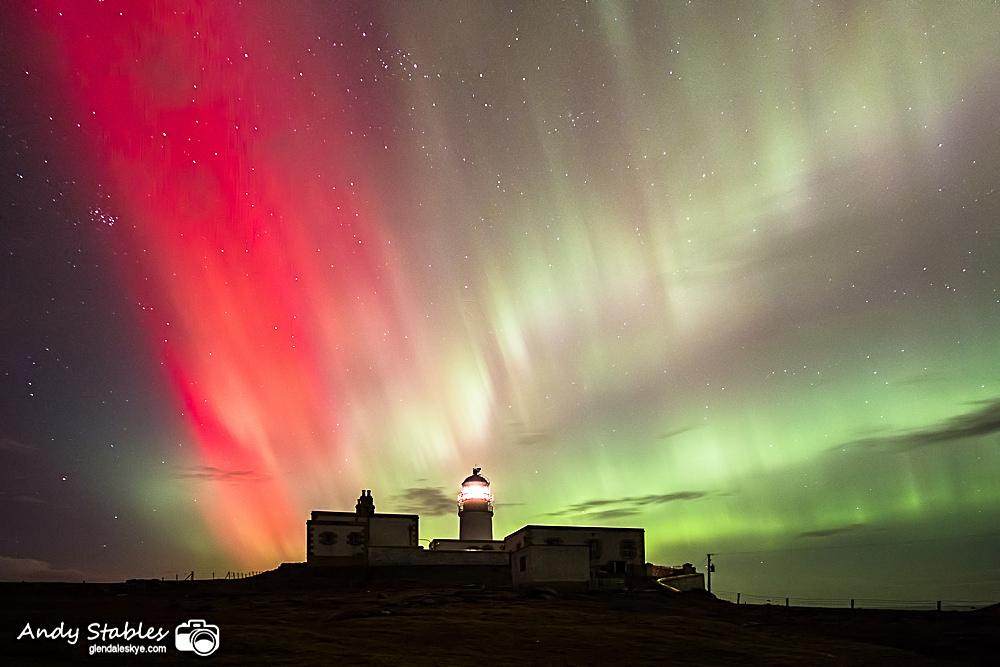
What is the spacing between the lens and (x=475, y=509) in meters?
56.2

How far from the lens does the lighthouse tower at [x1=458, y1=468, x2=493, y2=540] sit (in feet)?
181

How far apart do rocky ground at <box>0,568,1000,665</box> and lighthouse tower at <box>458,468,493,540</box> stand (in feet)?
74.7

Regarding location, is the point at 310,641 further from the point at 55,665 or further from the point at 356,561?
the point at 356,561

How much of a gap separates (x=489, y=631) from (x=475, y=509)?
38215 millimetres

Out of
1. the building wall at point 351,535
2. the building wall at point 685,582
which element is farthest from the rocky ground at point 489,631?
the building wall at point 351,535

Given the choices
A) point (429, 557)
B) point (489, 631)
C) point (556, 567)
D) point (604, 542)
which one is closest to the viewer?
point (489, 631)

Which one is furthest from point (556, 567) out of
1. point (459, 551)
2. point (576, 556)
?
point (459, 551)

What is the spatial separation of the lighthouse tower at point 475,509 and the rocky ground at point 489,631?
22777mm

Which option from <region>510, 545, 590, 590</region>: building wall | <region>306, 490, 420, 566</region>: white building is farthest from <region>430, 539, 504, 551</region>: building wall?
<region>510, 545, 590, 590</region>: building wall

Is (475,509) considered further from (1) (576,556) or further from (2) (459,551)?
(1) (576,556)

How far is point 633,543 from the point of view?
153ft

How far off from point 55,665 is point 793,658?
16365 mm

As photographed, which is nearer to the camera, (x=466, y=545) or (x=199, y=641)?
(x=199, y=641)

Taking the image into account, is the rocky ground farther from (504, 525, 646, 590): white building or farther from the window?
the window
